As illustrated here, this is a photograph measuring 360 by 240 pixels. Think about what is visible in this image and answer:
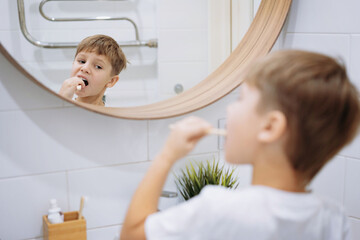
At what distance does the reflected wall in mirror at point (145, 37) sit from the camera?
1.07 meters

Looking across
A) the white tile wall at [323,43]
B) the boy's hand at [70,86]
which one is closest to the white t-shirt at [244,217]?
the boy's hand at [70,86]

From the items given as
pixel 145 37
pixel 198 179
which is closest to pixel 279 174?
pixel 198 179

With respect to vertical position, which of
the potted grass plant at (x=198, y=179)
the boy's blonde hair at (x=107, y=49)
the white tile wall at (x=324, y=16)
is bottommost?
the potted grass plant at (x=198, y=179)

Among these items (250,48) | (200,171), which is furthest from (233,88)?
(200,171)

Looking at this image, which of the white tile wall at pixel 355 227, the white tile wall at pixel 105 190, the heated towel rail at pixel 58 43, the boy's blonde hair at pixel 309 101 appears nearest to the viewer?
the boy's blonde hair at pixel 309 101

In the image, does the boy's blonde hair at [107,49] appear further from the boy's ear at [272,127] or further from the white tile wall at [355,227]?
the white tile wall at [355,227]

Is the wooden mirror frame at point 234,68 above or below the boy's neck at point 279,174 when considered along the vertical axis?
above

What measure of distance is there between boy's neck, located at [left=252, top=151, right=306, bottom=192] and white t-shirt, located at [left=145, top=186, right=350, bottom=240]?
26mm

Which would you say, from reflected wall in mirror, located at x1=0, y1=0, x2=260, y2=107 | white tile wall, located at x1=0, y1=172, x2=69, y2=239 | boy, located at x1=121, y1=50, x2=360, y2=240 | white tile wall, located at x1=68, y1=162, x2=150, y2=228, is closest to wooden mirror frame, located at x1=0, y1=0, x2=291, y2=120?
reflected wall in mirror, located at x1=0, y1=0, x2=260, y2=107

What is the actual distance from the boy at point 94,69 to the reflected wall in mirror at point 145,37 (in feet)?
0.05

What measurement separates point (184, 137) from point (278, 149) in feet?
0.54

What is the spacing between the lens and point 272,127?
2.50 ft

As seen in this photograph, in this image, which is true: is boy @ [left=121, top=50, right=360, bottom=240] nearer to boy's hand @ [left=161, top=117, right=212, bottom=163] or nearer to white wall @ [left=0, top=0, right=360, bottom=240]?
boy's hand @ [left=161, top=117, right=212, bottom=163]

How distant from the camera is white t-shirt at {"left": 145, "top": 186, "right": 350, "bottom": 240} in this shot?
750mm
